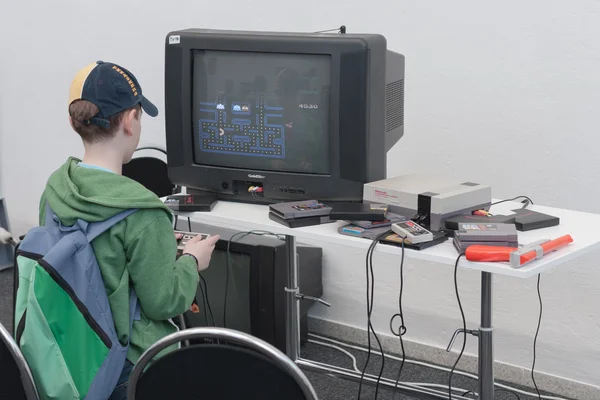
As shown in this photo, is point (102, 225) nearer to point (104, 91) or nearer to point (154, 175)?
point (104, 91)

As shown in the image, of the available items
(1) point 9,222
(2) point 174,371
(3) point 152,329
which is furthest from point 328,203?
(1) point 9,222

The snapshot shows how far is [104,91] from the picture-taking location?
6.20ft

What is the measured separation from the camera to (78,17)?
161 inches

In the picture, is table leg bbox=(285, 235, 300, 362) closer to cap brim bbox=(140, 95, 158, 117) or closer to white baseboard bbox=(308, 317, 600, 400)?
white baseboard bbox=(308, 317, 600, 400)

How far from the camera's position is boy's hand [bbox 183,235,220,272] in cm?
207

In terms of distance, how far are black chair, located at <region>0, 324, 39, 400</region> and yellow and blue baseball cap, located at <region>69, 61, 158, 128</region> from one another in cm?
54

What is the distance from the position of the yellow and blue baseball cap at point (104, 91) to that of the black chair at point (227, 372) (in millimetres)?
610

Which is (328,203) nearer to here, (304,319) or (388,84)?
(388,84)

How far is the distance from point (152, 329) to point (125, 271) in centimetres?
17

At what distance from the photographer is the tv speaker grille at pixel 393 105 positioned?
2.46 m

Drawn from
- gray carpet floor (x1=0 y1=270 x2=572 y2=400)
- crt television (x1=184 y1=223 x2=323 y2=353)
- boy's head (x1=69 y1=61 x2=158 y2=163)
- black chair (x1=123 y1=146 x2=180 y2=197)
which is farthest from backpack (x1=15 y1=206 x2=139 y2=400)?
black chair (x1=123 y1=146 x2=180 y2=197)

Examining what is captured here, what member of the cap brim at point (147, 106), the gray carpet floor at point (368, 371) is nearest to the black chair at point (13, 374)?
the cap brim at point (147, 106)

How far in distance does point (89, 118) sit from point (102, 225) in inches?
10.4

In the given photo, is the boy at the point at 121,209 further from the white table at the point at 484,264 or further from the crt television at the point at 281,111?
the crt television at the point at 281,111
